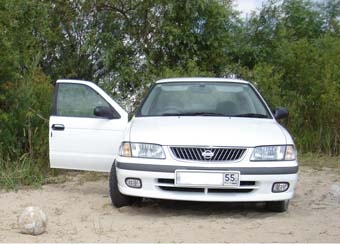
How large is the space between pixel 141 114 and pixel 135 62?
6391 mm

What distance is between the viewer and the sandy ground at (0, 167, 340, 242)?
4816 mm

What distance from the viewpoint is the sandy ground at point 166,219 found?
15.8 feet

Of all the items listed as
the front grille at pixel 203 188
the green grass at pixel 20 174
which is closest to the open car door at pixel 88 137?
the green grass at pixel 20 174

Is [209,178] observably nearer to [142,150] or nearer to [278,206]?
[142,150]

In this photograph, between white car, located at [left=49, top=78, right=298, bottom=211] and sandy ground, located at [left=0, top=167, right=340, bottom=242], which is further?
white car, located at [left=49, top=78, right=298, bottom=211]

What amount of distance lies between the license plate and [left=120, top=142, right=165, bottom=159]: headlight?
0.29 metres

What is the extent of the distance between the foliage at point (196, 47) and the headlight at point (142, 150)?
4.02 metres

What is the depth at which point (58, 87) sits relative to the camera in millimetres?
7043

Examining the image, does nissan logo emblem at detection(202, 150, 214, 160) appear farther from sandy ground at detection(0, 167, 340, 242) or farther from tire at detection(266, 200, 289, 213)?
tire at detection(266, 200, 289, 213)

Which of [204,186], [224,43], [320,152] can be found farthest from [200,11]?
[204,186]

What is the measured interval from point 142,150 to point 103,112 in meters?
1.13

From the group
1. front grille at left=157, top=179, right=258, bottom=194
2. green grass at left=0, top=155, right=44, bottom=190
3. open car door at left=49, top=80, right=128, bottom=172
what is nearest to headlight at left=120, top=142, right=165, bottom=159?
front grille at left=157, top=179, right=258, bottom=194

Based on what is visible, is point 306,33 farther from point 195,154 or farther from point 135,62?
point 195,154

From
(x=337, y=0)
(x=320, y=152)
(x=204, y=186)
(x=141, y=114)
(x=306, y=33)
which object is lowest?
(x=320, y=152)
